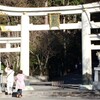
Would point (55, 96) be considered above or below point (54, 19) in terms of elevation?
below

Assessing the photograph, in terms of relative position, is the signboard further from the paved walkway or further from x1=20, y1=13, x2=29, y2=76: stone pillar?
the paved walkway

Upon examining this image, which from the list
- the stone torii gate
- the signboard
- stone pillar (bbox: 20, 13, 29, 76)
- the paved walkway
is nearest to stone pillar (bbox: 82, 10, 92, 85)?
the stone torii gate

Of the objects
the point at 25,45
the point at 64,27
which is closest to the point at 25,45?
the point at 25,45

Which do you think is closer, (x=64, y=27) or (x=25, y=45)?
(x=25, y=45)

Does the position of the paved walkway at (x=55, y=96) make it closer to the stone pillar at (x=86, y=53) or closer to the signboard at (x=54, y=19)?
the stone pillar at (x=86, y=53)

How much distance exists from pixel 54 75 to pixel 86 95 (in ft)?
62.7

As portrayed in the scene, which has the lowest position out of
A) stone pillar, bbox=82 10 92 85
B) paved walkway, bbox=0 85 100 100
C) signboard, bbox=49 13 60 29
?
paved walkway, bbox=0 85 100 100

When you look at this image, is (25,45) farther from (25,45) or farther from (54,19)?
(54,19)

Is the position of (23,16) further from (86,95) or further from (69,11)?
(86,95)

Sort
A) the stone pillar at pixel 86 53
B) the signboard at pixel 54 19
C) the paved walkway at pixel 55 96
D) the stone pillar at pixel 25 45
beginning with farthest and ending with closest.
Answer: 1. the signboard at pixel 54 19
2. the stone pillar at pixel 25 45
3. the stone pillar at pixel 86 53
4. the paved walkway at pixel 55 96

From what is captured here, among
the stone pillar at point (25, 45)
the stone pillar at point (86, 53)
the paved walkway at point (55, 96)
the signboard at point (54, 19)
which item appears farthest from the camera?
the signboard at point (54, 19)

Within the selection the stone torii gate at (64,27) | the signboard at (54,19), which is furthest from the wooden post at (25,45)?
the signboard at (54,19)

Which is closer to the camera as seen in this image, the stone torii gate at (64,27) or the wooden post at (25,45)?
the stone torii gate at (64,27)

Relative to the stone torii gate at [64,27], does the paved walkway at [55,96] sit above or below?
below
